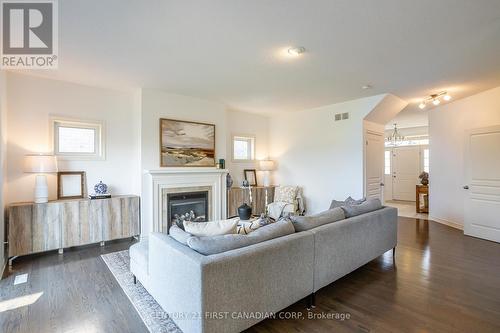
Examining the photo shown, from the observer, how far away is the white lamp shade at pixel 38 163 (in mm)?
3586

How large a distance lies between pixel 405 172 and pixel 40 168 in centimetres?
1020

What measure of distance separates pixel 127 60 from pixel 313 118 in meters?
4.17

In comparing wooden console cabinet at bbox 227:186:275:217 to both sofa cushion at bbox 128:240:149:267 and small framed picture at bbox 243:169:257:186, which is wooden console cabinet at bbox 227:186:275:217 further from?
sofa cushion at bbox 128:240:149:267

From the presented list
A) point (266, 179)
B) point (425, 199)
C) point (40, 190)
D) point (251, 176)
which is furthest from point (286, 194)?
point (40, 190)

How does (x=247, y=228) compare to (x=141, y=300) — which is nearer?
(x=247, y=228)

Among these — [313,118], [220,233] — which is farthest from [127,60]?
[313,118]

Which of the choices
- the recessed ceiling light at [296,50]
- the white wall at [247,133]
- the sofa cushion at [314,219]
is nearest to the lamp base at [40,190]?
the white wall at [247,133]

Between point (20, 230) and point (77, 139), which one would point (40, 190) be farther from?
point (77, 139)

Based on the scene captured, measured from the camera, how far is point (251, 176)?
6.52m

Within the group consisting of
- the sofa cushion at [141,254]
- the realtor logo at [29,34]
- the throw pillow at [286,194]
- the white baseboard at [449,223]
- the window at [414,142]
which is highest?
the realtor logo at [29,34]

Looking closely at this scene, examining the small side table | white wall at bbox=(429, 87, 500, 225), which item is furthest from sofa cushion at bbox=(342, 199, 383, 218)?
the small side table

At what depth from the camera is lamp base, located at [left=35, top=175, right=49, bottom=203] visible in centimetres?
365

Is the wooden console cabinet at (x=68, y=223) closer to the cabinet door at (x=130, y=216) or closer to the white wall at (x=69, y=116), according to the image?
the cabinet door at (x=130, y=216)

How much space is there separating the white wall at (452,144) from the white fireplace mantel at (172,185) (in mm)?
4937
